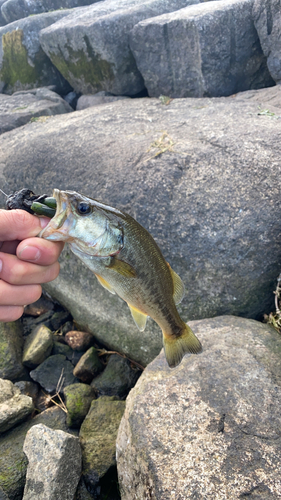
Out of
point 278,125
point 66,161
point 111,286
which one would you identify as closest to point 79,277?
point 66,161

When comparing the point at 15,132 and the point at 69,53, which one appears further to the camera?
the point at 69,53

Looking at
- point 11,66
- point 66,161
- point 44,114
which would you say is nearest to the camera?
point 66,161

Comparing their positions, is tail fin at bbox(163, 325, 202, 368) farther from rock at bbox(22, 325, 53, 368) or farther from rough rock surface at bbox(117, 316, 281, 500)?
rock at bbox(22, 325, 53, 368)

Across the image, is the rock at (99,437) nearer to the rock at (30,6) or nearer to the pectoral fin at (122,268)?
the pectoral fin at (122,268)

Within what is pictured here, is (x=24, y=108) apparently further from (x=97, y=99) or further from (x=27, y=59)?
(x=27, y=59)

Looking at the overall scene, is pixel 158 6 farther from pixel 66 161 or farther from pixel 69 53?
pixel 66 161

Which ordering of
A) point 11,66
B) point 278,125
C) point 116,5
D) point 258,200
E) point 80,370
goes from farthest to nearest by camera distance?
point 11,66, point 116,5, point 278,125, point 80,370, point 258,200
